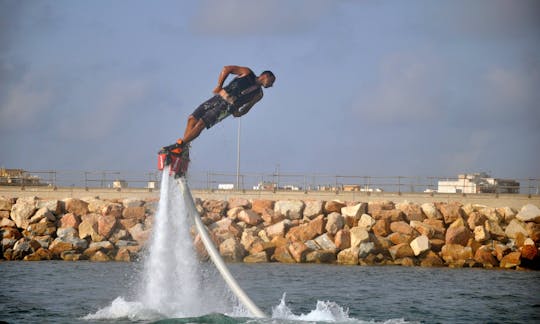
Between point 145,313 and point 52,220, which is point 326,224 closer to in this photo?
point 52,220

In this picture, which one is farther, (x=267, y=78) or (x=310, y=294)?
(x=310, y=294)

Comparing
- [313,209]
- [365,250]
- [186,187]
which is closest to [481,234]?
[365,250]

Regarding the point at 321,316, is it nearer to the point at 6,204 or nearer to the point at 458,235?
the point at 458,235

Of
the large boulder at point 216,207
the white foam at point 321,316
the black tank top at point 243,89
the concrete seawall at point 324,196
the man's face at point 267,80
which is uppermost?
the man's face at point 267,80

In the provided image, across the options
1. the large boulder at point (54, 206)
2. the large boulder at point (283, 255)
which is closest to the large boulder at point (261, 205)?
the large boulder at point (283, 255)

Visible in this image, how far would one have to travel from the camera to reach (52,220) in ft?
137

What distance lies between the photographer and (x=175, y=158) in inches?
605

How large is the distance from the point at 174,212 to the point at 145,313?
4.07m

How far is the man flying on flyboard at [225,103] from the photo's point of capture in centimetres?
1496

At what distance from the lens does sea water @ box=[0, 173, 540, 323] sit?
17344mm

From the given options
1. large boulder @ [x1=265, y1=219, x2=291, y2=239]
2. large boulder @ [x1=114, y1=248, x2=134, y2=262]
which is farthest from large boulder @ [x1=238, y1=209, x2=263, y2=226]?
large boulder @ [x1=114, y1=248, x2=134, y2=262]

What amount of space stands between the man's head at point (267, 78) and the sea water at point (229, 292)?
2941 mm

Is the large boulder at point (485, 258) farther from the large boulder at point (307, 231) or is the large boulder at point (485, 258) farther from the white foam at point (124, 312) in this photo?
the white foam at point (124, 312)

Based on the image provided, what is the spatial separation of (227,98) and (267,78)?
0.89m
